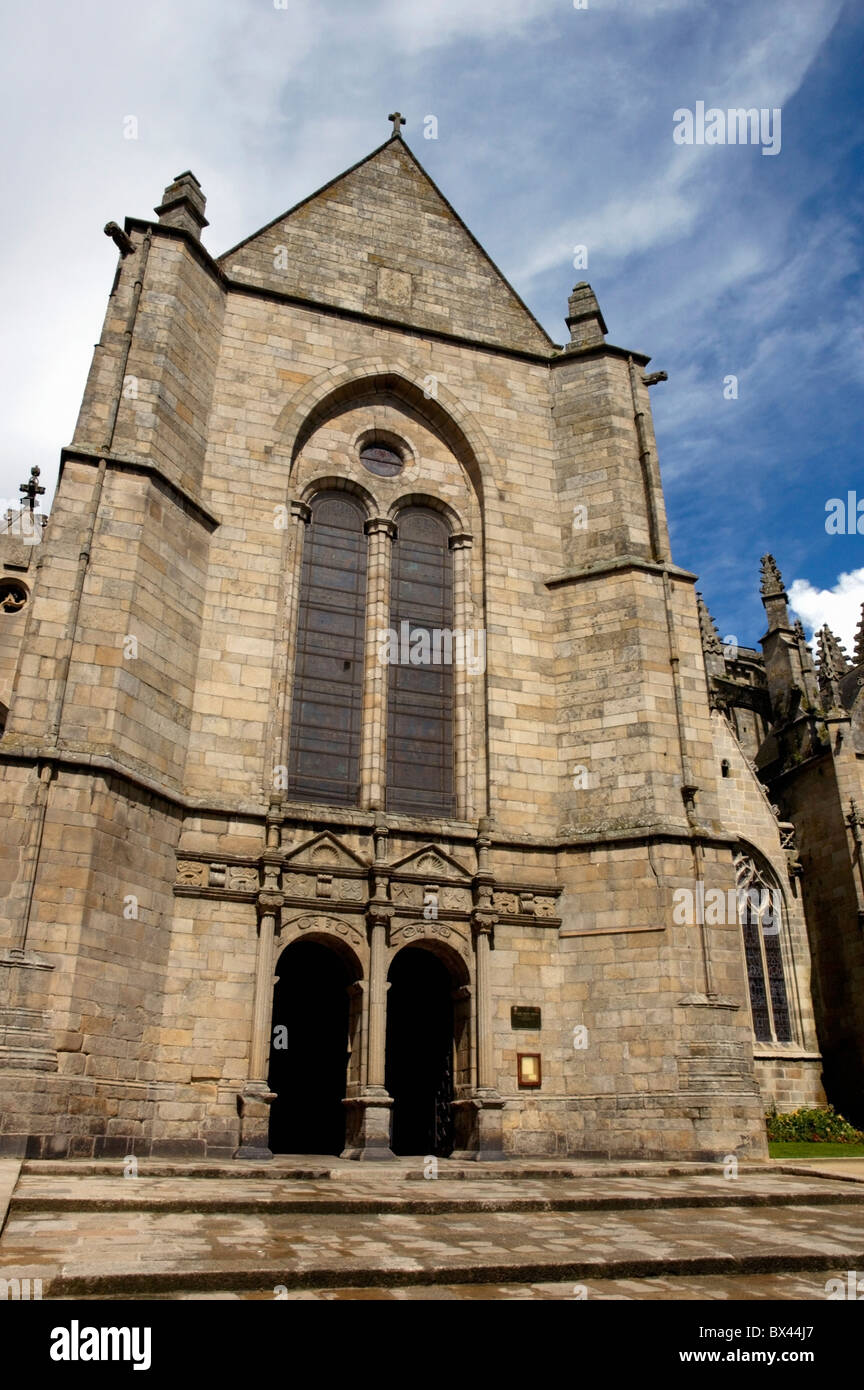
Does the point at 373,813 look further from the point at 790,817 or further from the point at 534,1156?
the point at 790,817

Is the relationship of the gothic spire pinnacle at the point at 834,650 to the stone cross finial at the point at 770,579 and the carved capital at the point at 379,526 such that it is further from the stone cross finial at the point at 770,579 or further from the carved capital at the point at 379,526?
the carved capital at the point at 379,526

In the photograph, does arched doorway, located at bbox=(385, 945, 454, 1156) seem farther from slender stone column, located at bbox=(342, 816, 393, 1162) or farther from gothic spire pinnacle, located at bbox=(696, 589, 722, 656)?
gothic spire pinnacle, located at bbox=(696, 589, 722, 656)

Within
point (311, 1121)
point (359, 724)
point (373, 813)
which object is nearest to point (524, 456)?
point (359, 724)

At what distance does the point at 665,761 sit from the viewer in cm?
1429

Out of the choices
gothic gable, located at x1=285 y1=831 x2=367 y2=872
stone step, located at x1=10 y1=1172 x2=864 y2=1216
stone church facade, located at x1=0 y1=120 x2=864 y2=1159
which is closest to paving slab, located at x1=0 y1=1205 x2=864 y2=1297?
stone step, located at x1=10 y1=1172 x2=864 y2=1216

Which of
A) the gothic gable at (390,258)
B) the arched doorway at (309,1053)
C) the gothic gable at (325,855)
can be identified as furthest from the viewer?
the gothic gable at (390,258)

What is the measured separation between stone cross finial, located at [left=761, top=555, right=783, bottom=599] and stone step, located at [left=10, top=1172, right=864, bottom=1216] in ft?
62.6

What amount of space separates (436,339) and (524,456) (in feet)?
8.48

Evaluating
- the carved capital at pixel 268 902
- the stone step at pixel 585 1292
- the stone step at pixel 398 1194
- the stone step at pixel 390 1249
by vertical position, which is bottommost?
the stone step at pixel 585 1292

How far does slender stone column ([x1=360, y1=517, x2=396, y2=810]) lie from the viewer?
14.3 meters

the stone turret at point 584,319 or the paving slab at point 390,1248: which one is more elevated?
the stone turret at point 584,319

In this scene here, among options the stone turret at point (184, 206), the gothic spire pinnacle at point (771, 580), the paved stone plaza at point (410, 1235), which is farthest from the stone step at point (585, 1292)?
the gothic spire pinnacle at point (771, 580)

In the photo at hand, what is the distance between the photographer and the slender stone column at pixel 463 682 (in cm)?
1472

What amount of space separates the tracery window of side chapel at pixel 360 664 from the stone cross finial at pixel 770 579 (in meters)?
14.0
